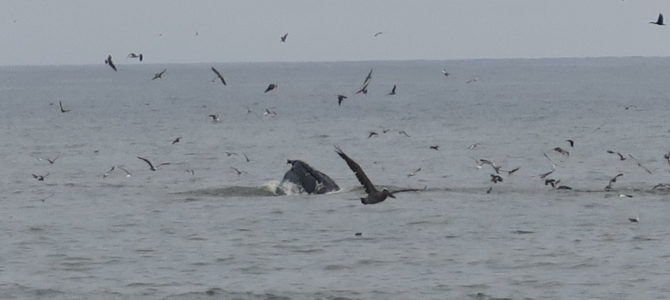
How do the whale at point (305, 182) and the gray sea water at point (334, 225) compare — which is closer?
the gray sea water at point (334, 225)

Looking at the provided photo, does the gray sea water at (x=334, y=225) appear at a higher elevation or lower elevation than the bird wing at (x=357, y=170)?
higher

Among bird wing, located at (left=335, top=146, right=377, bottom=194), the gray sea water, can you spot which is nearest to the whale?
the gray sea water

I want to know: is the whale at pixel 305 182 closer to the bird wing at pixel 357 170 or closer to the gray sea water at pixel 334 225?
Result: the gray sea water at pixel 334 225

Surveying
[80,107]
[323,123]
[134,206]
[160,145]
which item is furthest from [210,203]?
[80,107]

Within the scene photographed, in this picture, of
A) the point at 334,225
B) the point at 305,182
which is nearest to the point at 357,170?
the point at 334,225

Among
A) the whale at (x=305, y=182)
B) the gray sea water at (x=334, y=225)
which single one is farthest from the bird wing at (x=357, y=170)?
the whale at (x=305, y=182)

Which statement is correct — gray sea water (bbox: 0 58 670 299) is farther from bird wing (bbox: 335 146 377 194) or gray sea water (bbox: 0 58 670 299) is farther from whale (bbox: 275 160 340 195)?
bird wing (bbox: 335 146 377 194)

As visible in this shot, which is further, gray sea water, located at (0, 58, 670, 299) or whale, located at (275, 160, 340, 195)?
whale, located at (275, 160, 340, 195)

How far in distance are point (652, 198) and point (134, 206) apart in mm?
16439

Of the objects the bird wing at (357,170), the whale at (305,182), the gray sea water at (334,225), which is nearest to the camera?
the bird wing at (357,170)

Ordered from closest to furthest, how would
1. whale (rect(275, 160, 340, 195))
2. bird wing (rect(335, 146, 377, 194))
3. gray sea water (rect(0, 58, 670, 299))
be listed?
bird wing (rect(335, 146, 377, 194)) < gray sea water (rect(0, 58, 670, 299)) < whale (rect(275, 160, 340, 195))

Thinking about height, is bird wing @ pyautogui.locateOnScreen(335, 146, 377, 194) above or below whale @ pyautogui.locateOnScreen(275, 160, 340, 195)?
below

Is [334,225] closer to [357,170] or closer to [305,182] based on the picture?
[305,182]

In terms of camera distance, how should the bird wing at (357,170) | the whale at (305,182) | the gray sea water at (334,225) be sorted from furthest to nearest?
1. the whale at (305,182)
2. the gray sea water at (334,225)
3. the bird wing at (357,170)
